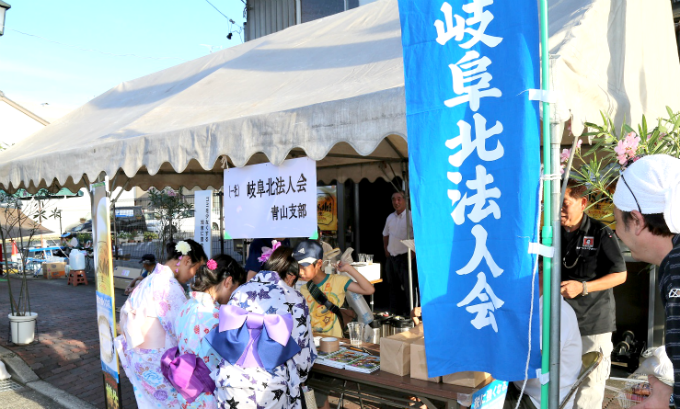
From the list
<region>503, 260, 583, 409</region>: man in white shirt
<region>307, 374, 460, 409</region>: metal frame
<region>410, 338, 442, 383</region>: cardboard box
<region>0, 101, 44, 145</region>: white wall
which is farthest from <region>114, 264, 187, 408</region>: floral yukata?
<region>0, 101, 44, 145</region>: white wall

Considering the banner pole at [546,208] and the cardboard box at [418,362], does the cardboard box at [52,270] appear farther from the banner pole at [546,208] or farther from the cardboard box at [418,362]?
the banner pole at [546,208]

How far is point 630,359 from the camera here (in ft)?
15.8

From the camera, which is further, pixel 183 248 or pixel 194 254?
pixel 194 254

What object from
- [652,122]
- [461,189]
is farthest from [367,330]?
[652,122]

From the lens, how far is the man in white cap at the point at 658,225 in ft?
4.51

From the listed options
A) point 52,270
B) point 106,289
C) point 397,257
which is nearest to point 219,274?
point 106,289

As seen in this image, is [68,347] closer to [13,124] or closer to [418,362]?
[418,362]

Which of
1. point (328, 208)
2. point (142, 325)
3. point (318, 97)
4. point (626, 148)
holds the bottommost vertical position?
point (142, 325)

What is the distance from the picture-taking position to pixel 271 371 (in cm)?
261

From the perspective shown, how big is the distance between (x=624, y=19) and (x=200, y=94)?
3.68 metres

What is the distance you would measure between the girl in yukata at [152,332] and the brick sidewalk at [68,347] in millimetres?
1427

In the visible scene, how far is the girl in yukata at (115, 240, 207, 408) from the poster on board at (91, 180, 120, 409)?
747 mm

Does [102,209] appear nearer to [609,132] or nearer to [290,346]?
[290,346]

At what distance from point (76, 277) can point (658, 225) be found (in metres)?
13.6
